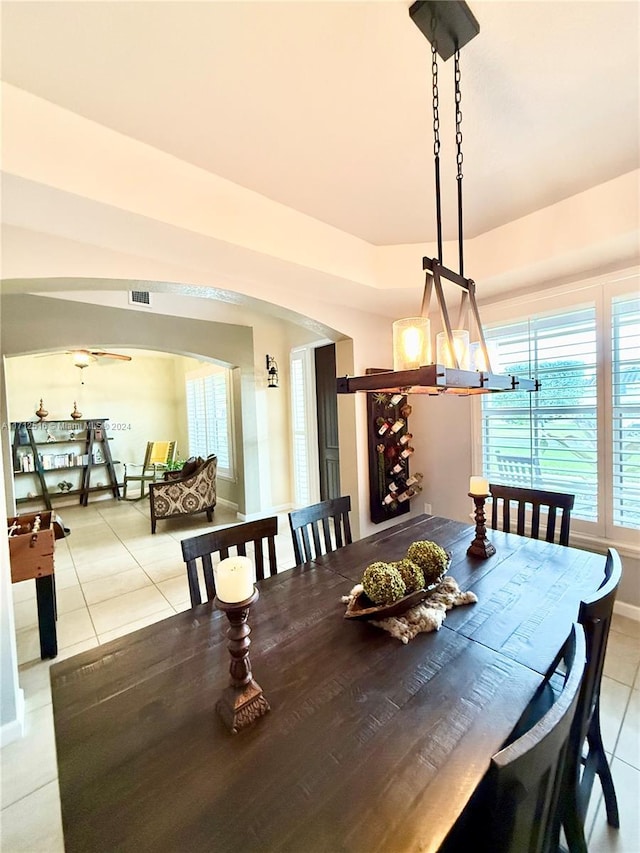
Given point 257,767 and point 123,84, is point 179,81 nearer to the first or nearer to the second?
point 123,84

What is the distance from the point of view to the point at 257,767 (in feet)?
2.60

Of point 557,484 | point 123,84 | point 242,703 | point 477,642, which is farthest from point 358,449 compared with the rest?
point 123,84

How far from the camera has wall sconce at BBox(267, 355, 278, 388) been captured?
521cm

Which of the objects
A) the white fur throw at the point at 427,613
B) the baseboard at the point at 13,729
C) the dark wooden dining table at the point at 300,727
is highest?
the white fur throw at the point at 427,613

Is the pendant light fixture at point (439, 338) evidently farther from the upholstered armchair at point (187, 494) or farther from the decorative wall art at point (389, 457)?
the upholstered armchair at point (187, 494)

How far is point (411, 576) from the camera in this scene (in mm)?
1398

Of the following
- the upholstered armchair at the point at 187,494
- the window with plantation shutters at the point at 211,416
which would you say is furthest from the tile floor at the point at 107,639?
the window with plantation shutters at the point at 211,416

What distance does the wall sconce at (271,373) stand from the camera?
17.1 ft

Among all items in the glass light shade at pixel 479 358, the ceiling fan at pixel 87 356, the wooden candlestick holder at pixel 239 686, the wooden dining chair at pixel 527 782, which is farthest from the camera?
the ceiling fan at pixel 87 356

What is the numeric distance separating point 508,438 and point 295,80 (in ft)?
9.42

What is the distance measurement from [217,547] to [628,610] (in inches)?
117

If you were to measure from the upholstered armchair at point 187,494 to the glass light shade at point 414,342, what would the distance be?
411cm

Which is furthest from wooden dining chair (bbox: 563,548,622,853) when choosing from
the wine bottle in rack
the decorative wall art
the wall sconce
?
the wall sconce

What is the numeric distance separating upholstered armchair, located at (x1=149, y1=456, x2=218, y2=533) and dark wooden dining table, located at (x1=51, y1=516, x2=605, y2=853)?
355cm
